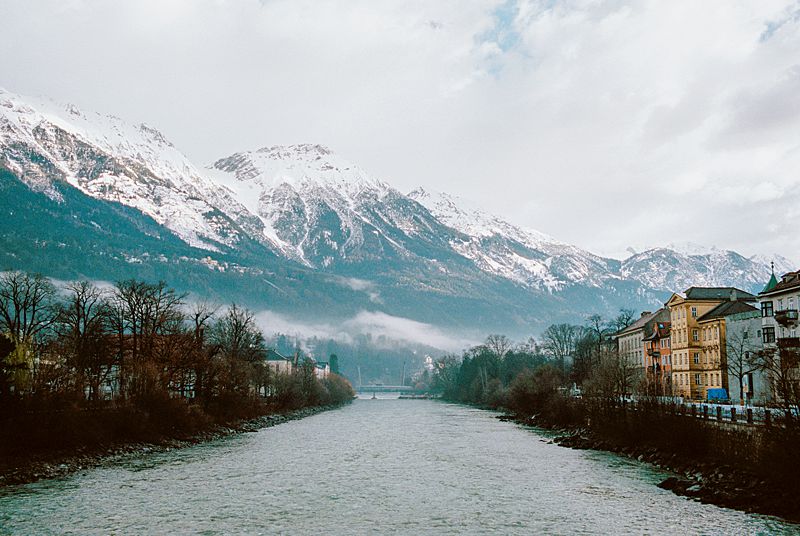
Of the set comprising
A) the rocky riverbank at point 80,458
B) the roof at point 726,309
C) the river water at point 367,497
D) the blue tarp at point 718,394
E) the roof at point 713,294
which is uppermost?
the roof at point 713,294

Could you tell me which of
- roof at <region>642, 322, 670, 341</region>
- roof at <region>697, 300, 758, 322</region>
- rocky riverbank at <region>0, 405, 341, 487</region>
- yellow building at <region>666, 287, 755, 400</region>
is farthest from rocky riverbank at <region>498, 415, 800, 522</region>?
roof at <region>642, 322, 670, 341</region>

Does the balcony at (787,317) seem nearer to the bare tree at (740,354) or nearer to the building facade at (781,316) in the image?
the building facade at (781,316)

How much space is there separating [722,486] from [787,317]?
3527cm

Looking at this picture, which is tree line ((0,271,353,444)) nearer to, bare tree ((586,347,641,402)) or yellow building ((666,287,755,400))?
bare tree ((586,347,641,402))

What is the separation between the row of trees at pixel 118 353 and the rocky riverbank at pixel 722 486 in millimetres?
39290

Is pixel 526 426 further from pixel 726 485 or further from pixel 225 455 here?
pixel 726 485

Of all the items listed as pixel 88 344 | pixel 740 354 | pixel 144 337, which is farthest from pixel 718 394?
pixel 88 344

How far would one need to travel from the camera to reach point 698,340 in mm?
94812

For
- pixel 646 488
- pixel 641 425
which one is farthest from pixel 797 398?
pixel 641 425

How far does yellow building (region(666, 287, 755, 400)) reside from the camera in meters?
89.1

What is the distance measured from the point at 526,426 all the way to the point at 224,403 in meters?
35.6

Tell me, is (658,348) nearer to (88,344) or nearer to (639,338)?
(639,338)

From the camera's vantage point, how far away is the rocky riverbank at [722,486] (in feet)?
106

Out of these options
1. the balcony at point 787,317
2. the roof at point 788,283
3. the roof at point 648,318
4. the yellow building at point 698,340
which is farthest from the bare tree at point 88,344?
the roof at point 648,318
